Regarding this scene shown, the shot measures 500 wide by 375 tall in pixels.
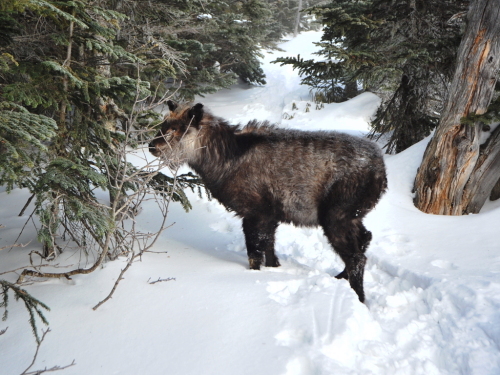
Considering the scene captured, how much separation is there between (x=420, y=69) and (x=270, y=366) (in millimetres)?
7159

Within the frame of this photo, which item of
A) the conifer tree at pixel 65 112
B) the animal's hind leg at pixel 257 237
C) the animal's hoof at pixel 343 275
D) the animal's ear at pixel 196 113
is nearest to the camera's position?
the conifer tree at pixel 65 112

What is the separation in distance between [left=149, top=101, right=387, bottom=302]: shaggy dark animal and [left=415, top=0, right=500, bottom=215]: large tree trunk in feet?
7.44

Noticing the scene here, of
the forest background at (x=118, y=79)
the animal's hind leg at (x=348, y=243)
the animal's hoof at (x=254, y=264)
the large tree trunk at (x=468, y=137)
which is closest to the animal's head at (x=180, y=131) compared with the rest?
the forest background at (x=118, y=79)

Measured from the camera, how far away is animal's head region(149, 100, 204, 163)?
4.26m

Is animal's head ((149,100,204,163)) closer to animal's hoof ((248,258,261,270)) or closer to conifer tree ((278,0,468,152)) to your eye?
animal's hoof ((248,258,261,270))

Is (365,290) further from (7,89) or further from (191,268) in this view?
(7,89)

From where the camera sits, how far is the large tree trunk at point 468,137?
553 centimetres

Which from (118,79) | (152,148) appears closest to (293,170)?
(152,148)

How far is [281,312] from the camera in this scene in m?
3.19

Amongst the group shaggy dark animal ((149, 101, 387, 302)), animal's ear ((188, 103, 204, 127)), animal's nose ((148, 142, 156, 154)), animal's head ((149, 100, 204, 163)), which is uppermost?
animal's ear ((188, 103, 204, 127))

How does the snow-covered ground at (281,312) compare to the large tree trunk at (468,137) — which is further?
the large tree trunk at (468,137)

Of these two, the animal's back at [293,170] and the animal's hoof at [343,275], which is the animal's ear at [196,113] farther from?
the animal's hoof at [343,275]

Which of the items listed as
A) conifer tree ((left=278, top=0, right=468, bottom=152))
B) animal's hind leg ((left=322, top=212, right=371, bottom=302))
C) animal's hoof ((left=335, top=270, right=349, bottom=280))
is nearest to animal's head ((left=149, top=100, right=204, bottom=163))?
animal's hind leg ((left=322, top=212, right=371, bottom=302))

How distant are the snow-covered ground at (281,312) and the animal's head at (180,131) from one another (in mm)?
1320
